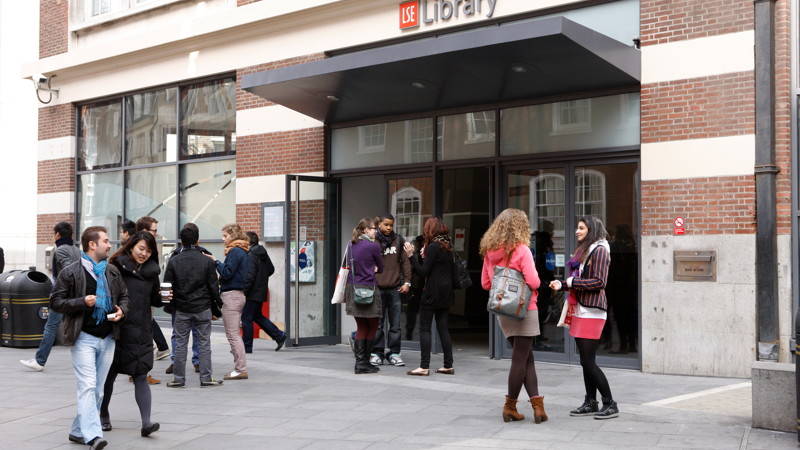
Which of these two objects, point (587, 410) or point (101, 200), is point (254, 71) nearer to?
point (101, 200)

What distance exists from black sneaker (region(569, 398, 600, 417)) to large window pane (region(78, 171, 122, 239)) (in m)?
12.0

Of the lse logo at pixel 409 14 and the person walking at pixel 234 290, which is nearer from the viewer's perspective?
the person walking at pixel 234 290

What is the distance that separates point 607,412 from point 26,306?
9.15m

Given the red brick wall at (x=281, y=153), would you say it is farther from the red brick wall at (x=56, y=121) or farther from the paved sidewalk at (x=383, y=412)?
the red brick wall at (x=56, y=121)

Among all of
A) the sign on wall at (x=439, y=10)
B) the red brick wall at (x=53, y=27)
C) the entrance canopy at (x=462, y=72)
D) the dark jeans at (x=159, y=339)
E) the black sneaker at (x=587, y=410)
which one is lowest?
the black sneaker at (x=587, y=410)

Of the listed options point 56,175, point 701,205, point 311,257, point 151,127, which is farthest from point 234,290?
point 56,175

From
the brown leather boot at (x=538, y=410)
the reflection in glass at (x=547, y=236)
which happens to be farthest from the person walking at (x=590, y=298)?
the reflection in glass at (x=547, y=236)

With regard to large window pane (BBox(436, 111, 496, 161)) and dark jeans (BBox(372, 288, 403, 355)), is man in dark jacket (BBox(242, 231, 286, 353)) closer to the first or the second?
dark jeans (BBox(372, 288, 403, 355))

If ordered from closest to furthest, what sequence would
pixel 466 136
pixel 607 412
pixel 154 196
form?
1. pixel 607 412
2. pixel 466 136
3. pixel 154 196

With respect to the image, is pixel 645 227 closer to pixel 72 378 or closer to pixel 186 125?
pixel 72 378

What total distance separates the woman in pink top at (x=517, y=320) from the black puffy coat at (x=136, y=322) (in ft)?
9.55

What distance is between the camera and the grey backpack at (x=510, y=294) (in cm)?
697

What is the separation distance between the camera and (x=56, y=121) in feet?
59.2

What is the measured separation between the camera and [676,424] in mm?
7012
